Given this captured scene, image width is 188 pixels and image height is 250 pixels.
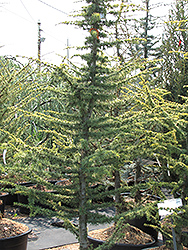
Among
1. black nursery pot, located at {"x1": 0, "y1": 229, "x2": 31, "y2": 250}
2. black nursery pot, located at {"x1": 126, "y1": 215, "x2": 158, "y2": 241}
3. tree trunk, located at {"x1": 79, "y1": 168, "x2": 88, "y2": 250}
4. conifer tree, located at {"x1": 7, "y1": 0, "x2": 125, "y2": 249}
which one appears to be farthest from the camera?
black nursery pot, located at {"x1": 126, "y1": 215, "x2": 158, "y2": 241}

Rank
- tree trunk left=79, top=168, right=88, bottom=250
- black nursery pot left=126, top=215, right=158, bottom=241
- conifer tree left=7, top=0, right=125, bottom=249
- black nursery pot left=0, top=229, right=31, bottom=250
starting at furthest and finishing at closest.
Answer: black nursery pot left=126, top=215, right=158, bottom=241 → black nursery pot left=0, top=229, right=31, bottom=250 → tree trunk left=79, top=168, right=88, bottom=250 → conifer tree left=7, top=0, right=125, bottom=249

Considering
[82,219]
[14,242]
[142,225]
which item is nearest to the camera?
[82,219]

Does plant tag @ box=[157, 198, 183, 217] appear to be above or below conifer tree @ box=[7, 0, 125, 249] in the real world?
below

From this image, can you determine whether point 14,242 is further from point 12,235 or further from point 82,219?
point 82,219

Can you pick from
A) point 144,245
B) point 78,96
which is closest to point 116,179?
A: point 144,245

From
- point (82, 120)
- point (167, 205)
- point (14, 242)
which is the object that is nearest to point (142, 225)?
point (167, 205)

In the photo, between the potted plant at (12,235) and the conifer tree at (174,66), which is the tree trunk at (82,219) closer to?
the potted plant at (12,235)

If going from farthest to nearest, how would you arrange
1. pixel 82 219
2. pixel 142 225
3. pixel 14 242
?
pixel 142 225
pixel 14 242
pixel 82 219

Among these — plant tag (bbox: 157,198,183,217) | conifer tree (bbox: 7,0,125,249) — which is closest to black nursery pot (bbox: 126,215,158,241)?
plant tag (bbox: 157,198,183,217)

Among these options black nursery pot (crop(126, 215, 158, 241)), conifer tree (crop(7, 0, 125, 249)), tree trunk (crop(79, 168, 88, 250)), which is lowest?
black nursery pot (crop(126, 215, 158, 241))

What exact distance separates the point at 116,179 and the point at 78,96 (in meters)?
1.63

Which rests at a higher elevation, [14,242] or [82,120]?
[82,120]

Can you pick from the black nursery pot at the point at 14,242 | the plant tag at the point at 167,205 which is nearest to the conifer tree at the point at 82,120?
the plant tag at the point at 167,205

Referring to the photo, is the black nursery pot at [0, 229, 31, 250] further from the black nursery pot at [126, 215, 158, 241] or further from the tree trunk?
the black nursery pot at [126, 215, 158, 241]
